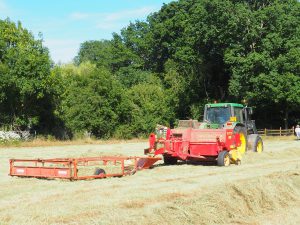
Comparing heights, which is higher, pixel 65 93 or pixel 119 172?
pixel 65 93

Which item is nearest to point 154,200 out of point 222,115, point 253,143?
point 222,115

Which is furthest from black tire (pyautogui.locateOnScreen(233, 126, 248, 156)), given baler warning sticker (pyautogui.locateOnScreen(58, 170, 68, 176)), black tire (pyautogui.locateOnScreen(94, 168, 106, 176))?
baler warning sticker (pyautogui.locateOnScreen(58, 170, 68, 176))

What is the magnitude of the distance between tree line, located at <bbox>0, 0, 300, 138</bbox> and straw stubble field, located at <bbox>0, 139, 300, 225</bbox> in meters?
21.0

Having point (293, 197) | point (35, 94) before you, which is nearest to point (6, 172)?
point (293, 197)

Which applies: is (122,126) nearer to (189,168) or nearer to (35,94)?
(35,94)

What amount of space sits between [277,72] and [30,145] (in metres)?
21.6

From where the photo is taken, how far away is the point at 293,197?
10125 mm

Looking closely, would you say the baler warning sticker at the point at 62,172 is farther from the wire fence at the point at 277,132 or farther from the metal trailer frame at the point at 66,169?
the wire fence at the point at 277,132

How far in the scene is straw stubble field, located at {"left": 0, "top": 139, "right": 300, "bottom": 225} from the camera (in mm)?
7922

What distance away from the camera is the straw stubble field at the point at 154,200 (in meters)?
7.92

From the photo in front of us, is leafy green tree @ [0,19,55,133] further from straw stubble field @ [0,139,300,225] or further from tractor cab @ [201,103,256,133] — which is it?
straw stubble field @ [0,139,300,225]

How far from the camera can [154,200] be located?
9.06 metres

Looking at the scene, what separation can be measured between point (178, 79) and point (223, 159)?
3479 centimetres

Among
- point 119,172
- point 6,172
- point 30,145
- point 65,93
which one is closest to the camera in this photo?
point 119,172
